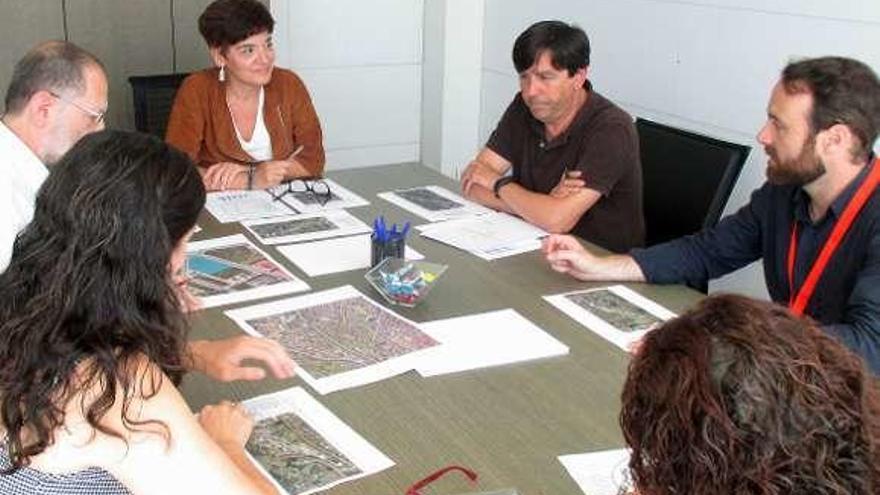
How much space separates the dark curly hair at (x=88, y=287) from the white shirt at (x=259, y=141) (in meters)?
1.96

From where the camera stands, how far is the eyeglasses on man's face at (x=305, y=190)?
9.16 ft

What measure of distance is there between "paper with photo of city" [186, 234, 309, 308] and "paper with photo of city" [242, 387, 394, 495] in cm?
49

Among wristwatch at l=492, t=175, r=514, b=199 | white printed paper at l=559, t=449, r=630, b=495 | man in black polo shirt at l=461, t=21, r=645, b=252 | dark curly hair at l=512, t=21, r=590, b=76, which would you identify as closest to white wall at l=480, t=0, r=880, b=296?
man in black polo shirt at l=461, t=21, r=645, b=252

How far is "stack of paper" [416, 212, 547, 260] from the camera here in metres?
2.42

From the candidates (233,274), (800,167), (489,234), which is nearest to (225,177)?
(233,274)

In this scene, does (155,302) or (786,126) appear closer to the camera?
(155,302)

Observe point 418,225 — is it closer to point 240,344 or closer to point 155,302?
point 240,344

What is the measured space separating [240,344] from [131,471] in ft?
1.48

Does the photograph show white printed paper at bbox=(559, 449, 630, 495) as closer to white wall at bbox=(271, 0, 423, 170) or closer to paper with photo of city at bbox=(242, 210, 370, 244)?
paper with photo of city at bbox=(242, 210, 370, 244)

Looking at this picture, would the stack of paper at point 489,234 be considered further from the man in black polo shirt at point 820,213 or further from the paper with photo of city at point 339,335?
the paper with photo of city at point 339,335

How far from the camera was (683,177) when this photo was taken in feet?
9.75

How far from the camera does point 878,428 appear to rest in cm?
84

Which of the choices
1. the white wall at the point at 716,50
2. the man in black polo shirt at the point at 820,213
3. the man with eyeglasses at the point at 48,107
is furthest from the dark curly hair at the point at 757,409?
the white wall at the point at 716,50

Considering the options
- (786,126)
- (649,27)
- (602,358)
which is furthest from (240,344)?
(649,27)
